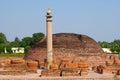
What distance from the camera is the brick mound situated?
32156mm

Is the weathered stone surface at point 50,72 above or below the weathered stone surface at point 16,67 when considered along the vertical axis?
below

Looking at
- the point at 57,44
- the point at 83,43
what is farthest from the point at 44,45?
the point at 83,43

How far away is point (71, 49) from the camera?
106 feet

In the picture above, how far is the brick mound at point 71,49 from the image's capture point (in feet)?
105

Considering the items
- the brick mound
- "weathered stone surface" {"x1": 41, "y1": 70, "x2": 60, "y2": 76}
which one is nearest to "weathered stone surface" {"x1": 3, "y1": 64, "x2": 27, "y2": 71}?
"weathered stone surface" {"x1": 41, "y1": 70, "x2": 60, "y2": 76}

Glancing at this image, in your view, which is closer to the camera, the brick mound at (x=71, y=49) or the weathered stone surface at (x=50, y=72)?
the weathered stone surface at (x=50, y=72)

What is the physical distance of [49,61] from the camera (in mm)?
24562

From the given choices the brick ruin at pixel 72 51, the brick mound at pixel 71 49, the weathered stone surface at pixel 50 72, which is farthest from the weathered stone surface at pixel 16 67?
the brick mound at pixel 71 49

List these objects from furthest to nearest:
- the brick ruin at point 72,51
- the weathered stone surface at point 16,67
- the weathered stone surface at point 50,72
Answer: the brick ruin at point 72,51 < the weathered stone surface at point 16,67 < the weathered stone surface at point 50,72

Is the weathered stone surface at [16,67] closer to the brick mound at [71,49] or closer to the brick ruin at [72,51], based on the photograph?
the brick ruin at [72,51]

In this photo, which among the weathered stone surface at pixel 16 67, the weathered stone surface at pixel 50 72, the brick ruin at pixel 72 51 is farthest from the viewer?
the brick ruin at pixel 72 51

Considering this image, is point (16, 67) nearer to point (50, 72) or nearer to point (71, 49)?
point (50, 72)

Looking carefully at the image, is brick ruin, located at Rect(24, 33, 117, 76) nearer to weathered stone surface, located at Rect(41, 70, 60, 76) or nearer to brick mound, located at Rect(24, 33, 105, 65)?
brick mound, located at Rect(24, 33, 105, 65)

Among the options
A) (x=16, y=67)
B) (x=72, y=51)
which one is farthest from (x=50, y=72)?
(x=72, y=51)
